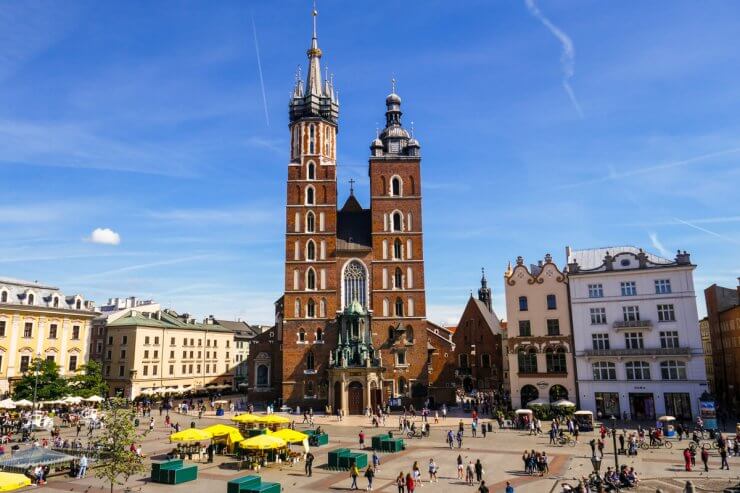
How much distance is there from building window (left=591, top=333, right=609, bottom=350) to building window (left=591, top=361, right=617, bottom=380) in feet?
4.97

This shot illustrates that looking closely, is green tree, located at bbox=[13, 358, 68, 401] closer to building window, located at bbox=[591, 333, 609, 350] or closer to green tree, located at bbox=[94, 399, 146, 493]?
green tree, located at bbox=[94, 399, 146, 493]

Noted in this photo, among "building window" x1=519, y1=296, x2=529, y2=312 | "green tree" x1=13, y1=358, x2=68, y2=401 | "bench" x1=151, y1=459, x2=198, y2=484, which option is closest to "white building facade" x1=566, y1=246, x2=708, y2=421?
"building window" x1=519, y1=296, x2=529, y2=312

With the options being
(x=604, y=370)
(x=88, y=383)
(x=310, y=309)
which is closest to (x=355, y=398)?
(x=310, y=309)

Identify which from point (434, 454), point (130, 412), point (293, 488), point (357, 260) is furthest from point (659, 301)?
point (130, 412)

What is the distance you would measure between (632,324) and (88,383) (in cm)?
5700

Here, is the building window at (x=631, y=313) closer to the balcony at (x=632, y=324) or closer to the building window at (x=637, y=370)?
the balcony at (x=632, y=324)

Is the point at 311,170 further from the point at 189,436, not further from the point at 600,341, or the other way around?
the point at 189,436

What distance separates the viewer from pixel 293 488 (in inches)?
1037

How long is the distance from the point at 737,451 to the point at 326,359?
4078cm

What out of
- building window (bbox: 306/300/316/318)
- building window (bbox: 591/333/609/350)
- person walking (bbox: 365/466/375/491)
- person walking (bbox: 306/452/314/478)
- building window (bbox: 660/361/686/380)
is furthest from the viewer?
building window (bbox: 306/300/316/318)

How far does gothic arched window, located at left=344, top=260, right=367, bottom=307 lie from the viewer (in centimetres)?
6519

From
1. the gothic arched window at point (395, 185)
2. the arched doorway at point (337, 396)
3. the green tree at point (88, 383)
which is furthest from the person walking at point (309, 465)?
the gothic arched window at point (395, 185)

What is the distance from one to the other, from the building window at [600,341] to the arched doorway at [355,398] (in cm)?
2455

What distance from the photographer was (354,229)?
6900cm
